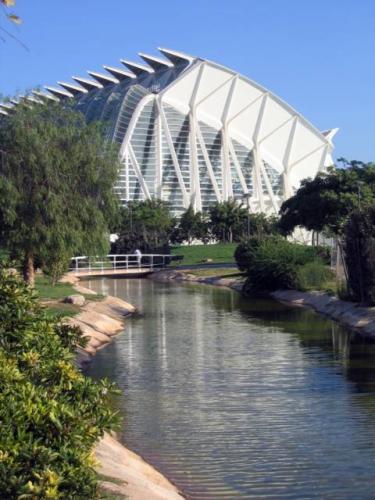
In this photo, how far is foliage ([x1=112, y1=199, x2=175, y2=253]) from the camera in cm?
7131

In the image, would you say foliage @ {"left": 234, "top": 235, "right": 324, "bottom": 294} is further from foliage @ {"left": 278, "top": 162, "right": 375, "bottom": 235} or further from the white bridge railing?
the white bridge railing

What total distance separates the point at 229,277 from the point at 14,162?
2943cm

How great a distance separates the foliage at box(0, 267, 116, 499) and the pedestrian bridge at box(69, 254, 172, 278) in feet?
165

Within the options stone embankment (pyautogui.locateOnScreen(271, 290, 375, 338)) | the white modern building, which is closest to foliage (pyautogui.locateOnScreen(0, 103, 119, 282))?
stone embankment (pyautogui.locateOnScreen(271, 290, 375, 338))

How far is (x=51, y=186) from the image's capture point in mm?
26953

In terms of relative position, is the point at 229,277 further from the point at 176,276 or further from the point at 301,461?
the point at 301,461

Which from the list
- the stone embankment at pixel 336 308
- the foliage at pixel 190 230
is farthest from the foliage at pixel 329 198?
the foliage at pixel 190 230

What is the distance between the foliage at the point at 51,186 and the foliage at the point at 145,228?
38639mm

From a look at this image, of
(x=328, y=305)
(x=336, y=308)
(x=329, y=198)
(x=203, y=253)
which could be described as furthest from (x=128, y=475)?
(x=203, y=253)

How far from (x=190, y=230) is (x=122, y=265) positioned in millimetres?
17401

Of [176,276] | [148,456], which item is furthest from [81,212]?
[176,276]

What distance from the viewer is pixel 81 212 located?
91.2ft

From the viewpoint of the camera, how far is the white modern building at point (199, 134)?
310 ft

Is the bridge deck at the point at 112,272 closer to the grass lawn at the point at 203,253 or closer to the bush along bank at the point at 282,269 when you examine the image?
the grass lawn at the point at 203,253
